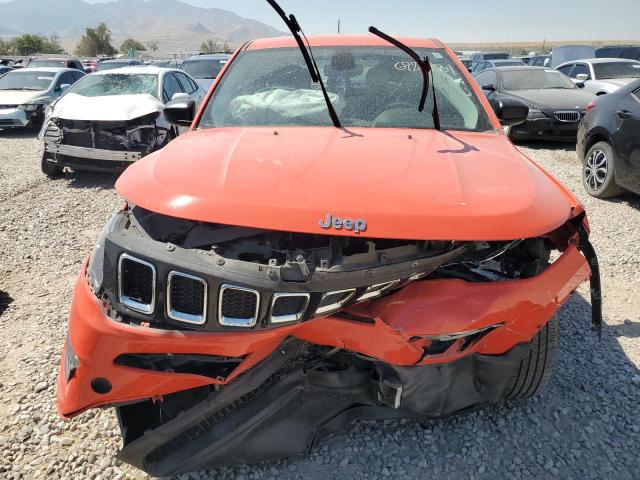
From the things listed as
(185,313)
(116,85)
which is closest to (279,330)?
(185,313)

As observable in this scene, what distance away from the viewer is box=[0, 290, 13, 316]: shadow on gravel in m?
3.47

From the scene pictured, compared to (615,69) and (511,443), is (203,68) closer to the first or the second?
(615,69)

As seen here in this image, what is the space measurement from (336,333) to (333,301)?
0.17 meters

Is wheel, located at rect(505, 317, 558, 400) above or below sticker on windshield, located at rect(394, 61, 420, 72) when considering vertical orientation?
below

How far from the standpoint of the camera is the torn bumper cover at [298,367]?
1701 mm

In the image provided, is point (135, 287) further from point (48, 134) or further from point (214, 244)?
point (48, 134)

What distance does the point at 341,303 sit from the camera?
1692 millimetres

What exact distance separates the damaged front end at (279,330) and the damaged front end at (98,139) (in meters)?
4.82

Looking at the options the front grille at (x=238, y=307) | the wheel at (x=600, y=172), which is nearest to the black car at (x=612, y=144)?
the wheel at (x=600, y=172)

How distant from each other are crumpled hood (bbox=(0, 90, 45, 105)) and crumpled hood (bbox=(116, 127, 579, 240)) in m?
10.6

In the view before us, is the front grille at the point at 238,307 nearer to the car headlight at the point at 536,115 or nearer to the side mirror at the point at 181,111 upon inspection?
the side mirror at the point at 181,111

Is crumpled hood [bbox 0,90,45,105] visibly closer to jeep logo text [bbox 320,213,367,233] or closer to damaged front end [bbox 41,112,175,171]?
damaged front end [bbox 41,112,175,171]

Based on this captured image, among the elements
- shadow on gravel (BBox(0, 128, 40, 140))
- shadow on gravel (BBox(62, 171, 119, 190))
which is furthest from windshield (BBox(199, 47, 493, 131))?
shadow on gravel (BBox(0, 128, 40, 140))

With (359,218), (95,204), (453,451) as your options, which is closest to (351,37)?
(359,218)
